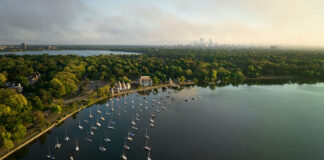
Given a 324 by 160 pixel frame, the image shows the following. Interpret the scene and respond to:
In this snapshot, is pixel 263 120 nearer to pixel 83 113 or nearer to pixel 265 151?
pixel 265 151

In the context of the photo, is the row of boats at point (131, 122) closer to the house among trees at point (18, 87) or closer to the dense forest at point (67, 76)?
the dense forest at point (67, 76)

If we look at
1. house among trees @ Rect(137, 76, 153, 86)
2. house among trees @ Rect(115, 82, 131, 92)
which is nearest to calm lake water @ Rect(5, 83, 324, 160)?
house among trees @ Rect(115, 82, 131, 92)

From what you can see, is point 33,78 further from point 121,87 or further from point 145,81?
point 145,81

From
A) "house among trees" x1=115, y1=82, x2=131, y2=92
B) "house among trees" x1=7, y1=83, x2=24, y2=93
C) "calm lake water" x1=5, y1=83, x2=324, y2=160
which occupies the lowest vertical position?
"calm lake water" x1=5, y1=83, x2=324, y2=160

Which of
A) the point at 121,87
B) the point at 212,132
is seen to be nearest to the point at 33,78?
the point at 121,87

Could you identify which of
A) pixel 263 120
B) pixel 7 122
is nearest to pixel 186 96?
pixel 263 120

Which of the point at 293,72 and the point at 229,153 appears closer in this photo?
the point at 229,153

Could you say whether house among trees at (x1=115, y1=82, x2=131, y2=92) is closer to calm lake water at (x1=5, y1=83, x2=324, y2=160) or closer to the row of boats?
calm lake water at (x1=5, y1=83, x2=324, y2=160)

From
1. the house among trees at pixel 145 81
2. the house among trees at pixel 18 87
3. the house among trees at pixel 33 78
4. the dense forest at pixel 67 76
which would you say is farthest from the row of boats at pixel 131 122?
the house among trees at pixel 33 78
